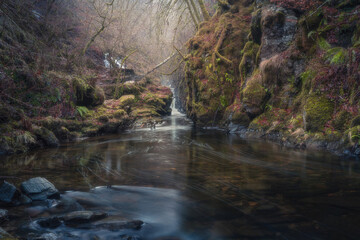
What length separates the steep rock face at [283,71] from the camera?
6.86m

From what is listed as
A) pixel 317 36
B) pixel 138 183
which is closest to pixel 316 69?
pixel 317 36

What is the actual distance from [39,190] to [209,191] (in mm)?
2626

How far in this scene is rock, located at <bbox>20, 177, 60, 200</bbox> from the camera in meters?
3.65

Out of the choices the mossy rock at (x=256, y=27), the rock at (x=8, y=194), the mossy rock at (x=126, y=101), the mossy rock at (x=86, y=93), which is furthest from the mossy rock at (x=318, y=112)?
the mossy rock at (x=126, y=101)

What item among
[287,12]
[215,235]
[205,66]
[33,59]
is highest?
[287,12]

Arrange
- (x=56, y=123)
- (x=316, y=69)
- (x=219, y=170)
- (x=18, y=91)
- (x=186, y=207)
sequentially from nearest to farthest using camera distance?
(x=186, y=207)
(x=219, y=170)
(x=316, y=69)
(x=18, y=91)
(x=56, y=123)

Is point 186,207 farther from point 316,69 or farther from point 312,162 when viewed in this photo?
point 316,69

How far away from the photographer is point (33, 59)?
31.1 ft

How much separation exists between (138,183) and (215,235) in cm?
221

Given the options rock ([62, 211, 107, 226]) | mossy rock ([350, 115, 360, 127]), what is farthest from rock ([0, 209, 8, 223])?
mossy rock ([350, 115, 360, 127])

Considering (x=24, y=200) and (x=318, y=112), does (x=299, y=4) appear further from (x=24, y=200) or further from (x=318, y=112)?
(x=24, y=200)

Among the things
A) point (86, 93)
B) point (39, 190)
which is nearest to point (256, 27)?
point (86, 93)

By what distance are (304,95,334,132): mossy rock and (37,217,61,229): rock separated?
6.83 m

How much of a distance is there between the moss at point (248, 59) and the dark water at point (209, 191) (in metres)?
5.91
